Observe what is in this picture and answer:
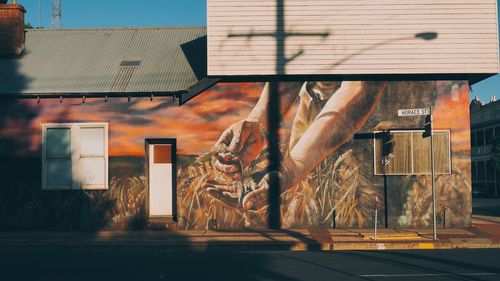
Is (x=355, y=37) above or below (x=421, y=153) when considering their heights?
above

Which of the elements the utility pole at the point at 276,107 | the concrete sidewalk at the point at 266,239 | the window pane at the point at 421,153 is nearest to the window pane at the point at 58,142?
the concrete sidewalk at the point at 266,239

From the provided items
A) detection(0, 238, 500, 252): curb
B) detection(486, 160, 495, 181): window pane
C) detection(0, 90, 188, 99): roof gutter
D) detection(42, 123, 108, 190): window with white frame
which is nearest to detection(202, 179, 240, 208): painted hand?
detection(0, 238, 500, 252): curb

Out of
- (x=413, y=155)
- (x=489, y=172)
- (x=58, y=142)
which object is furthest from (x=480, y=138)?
(x=58, y=142)

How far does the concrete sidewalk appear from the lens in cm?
1434

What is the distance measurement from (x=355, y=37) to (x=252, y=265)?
27.8 ft

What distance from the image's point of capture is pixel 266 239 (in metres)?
15.2

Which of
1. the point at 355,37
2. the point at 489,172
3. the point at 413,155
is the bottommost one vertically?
the point at 489,172

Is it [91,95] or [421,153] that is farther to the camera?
[91,95]

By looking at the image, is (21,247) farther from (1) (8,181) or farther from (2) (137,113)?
(2) (137,113)

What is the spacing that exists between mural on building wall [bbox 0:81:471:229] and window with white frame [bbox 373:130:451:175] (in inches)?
7.3

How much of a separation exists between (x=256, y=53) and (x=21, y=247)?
27.7 ft

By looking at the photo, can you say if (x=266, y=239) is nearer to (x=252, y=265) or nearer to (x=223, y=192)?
(x=223, y=192)

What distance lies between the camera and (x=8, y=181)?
17.6 meters

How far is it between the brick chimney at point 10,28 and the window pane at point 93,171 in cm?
522
